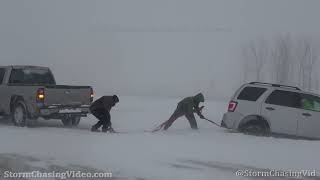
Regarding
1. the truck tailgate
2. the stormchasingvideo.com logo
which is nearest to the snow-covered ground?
the stormchasingvideo.com logo

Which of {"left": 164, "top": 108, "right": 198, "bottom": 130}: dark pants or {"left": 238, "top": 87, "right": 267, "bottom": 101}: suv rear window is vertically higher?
{"left": 238, "top": 87, "right": 267, "bottom": 101}: suv rear window

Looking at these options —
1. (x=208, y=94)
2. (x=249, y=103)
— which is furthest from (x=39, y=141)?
(x=208, y=94)

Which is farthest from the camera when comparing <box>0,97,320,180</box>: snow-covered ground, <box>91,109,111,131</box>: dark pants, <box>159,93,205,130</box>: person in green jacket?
<box>159,93,205,130</box>: person in green jacket

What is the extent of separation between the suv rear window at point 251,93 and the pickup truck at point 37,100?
4.79 metres

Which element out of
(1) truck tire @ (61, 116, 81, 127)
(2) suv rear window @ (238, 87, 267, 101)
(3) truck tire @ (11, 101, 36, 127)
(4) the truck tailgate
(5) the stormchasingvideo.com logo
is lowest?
(1) truck tire @ (61, 116, 81, 127)

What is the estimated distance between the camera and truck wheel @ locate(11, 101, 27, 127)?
15023 mm

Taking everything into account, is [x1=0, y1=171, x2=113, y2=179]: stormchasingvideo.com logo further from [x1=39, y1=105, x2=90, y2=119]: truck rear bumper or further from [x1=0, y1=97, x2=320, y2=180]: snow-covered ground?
[x1=39, y1=105, x2=90, y2=119]: truck rear bumper

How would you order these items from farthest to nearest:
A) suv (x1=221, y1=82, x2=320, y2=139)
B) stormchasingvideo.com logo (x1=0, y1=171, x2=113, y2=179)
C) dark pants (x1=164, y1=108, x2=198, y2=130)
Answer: dark pants (x1=164, y1=108, x2=198, y2=130)
suv (x1=221, y1=82, x2=320, y2=139)
stormchasingvideo.com logo (x1=0, y1=171, x2=113, y2=179)

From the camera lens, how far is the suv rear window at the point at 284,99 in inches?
511

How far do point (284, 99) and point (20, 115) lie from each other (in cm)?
764

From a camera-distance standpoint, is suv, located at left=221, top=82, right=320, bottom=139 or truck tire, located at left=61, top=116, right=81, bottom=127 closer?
suv, located at left=221, top=82, right=320, bottom=139

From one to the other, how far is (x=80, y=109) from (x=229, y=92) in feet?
107

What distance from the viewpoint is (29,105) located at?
48.5 feet

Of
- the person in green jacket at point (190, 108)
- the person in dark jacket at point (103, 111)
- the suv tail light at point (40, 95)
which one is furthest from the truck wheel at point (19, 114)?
the person in green jacket at point (190, 108)
